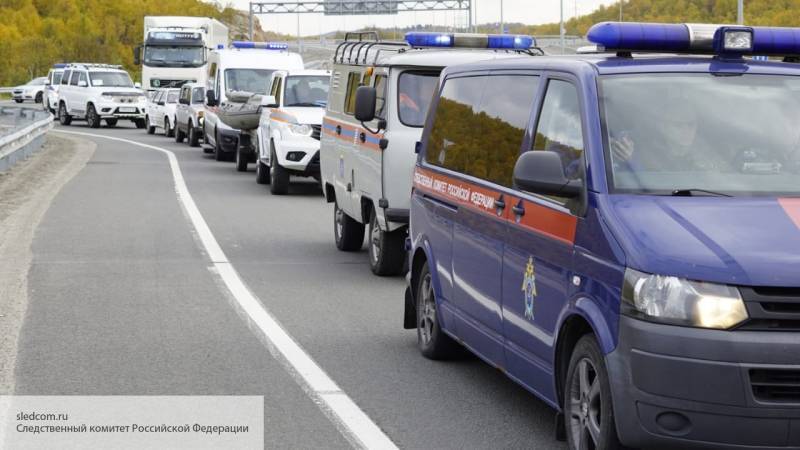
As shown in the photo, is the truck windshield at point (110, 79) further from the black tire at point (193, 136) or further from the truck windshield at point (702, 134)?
the truck windshield at point (702, 134)

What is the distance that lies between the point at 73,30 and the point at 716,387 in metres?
126

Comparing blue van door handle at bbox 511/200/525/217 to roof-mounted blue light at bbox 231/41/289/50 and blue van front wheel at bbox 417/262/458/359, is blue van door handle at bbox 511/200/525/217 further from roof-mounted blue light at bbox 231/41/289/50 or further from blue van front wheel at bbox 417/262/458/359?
roof-mounted blue light at bbox 231/41/289/50

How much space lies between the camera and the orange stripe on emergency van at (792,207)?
5762 millimetres

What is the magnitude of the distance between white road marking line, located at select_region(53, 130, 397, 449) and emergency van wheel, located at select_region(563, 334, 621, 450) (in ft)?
2.99

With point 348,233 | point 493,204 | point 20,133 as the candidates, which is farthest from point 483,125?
point 20,133

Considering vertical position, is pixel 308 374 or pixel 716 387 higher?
pixel 716 387

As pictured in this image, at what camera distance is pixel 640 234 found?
564cm

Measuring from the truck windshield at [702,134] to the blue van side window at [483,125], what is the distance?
0.84m

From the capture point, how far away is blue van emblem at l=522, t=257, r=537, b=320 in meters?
6.66

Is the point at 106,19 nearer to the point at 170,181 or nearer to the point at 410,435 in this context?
the point at 170,181

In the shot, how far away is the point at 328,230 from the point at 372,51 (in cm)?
367

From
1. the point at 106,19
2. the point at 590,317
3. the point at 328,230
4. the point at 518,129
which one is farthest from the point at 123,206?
the point at 106,19

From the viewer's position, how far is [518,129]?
7.31 meters

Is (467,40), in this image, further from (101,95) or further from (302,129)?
(101,95)
